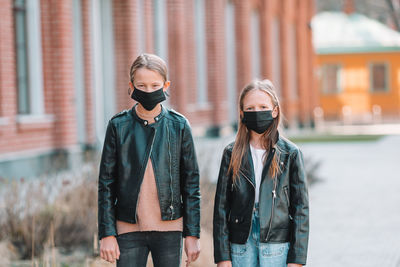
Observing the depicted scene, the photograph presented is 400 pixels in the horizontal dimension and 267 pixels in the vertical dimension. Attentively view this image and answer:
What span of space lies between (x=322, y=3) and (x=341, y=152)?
43.0m

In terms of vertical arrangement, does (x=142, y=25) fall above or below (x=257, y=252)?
above

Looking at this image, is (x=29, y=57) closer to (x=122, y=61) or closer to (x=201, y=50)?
(x=122, y=61)

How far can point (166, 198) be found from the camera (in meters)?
3.98

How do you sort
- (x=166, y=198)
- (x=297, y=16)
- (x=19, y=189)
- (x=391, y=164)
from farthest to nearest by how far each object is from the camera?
(x=297, y=16) < (x=391, y=164) < (x=19, y=189) < (x=166, y=198)

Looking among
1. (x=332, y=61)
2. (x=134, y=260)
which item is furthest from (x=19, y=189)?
(x=332, y=61)

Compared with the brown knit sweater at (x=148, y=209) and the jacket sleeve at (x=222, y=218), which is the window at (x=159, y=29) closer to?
the jacket sleeve at (x=222, y=218)

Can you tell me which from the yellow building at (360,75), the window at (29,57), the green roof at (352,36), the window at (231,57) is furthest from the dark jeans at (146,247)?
the yellow building at (360,75)

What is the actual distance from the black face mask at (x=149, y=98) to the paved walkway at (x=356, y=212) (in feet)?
12.7

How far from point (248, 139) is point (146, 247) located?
2.51ft

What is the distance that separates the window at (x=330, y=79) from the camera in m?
45.9

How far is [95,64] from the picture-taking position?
16.7 meters

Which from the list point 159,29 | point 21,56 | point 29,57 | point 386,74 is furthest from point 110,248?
point 386,74

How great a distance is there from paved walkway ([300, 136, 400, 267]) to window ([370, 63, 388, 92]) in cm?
2648

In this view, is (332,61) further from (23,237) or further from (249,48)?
(23,237)
